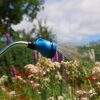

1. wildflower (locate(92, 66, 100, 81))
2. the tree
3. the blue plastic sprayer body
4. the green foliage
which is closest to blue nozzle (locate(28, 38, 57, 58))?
the blue plastic sprayer body

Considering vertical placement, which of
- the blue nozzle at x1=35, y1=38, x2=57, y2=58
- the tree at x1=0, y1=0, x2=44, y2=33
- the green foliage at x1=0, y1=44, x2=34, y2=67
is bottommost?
the blue nozzle at x1=35, y1=38, x2=57, y2=58

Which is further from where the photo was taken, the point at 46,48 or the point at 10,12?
the point at 10,12

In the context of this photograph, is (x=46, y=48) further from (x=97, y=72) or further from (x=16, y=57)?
(x=16, y=57)

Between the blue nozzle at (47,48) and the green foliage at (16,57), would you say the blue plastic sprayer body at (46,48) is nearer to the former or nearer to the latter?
the blue nozzle at (47,48)

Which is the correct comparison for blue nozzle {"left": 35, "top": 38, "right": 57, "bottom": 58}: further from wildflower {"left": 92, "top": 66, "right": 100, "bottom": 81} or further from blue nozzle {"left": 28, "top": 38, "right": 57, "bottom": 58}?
wildflower {"left": 92, "top": 66, "right": 100, "bottom": 81}

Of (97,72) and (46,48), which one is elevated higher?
(46,48)

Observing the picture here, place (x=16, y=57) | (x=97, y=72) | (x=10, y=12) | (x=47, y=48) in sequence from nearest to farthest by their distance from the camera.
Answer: (x=47, y=48)
(x=97, y=72)
(x=16, y=57)
(x=10, y=12)

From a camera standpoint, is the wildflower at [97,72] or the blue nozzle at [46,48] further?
the wildflower at [97,72]

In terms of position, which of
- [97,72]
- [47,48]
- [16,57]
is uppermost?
[16,57]

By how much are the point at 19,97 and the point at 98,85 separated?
2102mm

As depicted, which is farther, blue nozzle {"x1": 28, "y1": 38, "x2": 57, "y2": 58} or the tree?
the tree

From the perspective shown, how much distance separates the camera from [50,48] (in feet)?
11.8

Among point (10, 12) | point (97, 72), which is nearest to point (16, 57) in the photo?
point (97, 72)

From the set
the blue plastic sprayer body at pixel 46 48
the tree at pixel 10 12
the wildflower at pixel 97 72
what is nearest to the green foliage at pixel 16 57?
the wildflower at pixel 97 72
